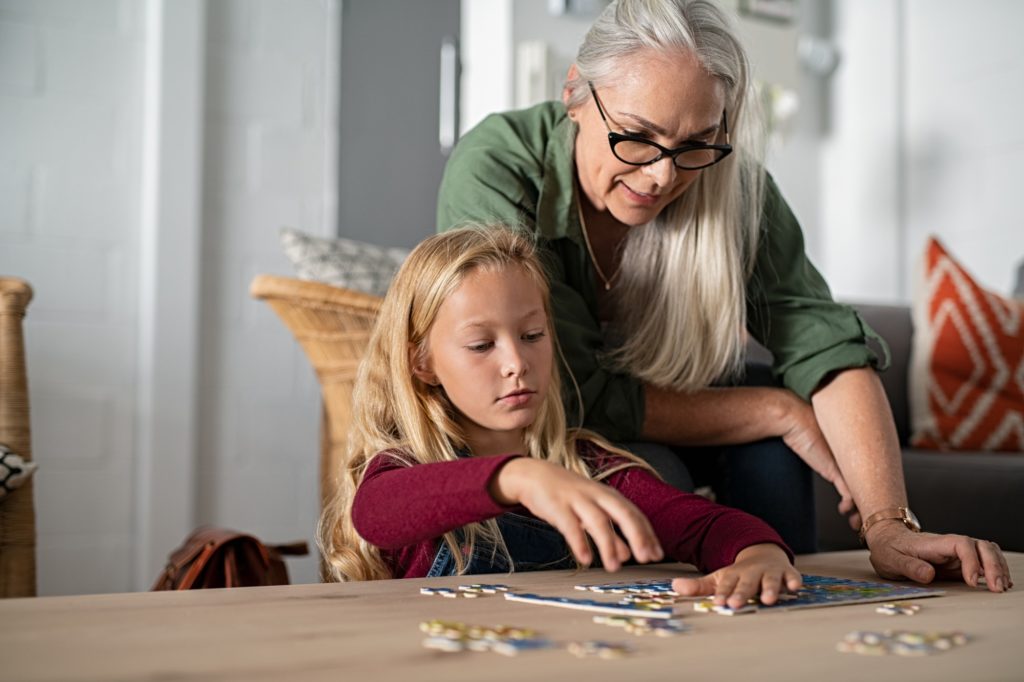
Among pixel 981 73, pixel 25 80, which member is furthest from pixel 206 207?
pixel 981 73

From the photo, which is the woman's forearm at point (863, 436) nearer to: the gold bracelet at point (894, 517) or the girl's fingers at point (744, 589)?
the gold bracelet at point (894, 517)

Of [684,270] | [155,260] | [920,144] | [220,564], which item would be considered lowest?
[220,564]

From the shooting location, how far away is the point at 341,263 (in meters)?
2.28

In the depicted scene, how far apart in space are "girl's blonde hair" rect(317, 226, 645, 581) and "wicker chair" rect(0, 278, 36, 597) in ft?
2.22

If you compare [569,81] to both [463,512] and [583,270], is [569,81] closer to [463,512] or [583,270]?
[583,270]

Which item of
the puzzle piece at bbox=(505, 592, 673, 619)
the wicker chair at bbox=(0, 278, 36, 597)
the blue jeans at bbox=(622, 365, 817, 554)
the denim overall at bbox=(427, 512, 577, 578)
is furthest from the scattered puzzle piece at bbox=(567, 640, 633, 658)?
the wicker chair at bbox=(0, 278, 36, 597)

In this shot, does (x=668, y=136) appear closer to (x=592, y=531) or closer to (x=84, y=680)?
(x=592, y=531)

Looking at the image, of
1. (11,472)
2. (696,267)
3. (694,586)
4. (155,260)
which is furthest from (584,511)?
(155,260)

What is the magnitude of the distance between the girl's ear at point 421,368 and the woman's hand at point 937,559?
1.92 feet

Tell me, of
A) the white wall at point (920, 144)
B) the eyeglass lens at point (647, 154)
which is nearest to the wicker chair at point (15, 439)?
the eyeglass lens at point (647, 154)

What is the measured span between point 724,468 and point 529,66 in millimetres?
2049

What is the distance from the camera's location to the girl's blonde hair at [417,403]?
132 cm

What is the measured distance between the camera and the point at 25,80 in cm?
263

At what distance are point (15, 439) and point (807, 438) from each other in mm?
1302
